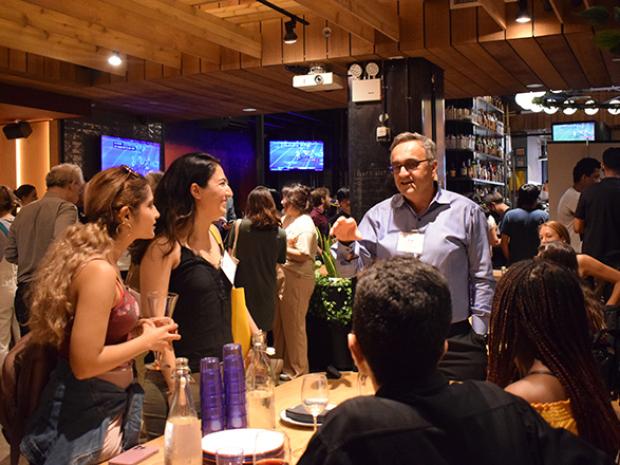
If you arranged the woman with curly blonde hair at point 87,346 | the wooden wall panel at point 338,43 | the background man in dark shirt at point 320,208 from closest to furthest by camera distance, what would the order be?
the woman with curly blonde hair at point 87,346
the wooden wall panel at point 338,43
the background man in dark shirt at point 320,208

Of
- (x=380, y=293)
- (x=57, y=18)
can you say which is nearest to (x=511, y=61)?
(x=57, y=18)

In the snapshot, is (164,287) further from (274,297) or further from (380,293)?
(274,297)

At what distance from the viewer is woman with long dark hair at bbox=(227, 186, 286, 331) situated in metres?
5.43

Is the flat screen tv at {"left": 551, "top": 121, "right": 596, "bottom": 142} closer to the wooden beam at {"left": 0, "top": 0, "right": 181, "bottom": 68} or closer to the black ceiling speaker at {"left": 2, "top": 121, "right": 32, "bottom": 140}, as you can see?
the wooden beam at {"left": 0, "top": 0, "right": 181, "bottom": 68}

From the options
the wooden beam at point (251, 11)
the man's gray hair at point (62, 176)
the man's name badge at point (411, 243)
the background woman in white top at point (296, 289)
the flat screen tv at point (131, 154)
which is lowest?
the background woman in white top at point (296, 289)

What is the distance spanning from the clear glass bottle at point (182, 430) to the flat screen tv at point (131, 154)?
7112 mm

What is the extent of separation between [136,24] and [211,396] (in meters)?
4.32

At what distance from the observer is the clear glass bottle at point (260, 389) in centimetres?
197

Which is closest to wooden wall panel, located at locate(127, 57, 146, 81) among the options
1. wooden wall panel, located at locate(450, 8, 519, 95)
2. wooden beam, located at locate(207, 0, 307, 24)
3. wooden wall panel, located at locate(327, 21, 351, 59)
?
wooden beam, located at locate(207, 0, 307, 24)

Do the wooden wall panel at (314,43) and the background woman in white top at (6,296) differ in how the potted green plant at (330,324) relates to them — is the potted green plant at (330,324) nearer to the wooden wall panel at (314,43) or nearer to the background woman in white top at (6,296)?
the background woman in white top at (6,296)

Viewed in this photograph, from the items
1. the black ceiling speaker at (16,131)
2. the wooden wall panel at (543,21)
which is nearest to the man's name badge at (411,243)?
the wooden wall panel at (543,21)

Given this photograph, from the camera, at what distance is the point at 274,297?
18.4 ft

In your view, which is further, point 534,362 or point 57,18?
point 57,18

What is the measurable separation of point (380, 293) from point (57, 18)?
499 cm
